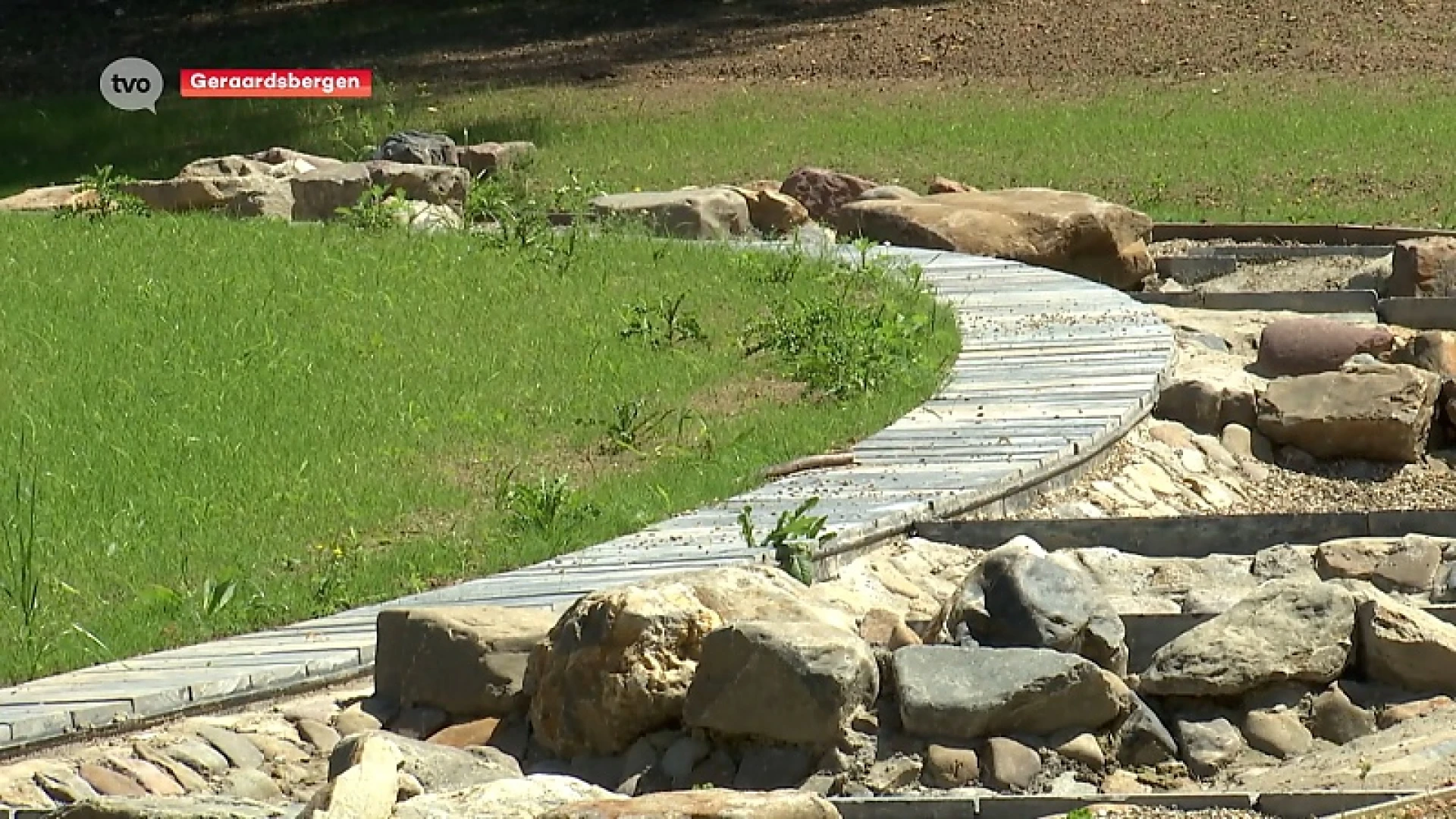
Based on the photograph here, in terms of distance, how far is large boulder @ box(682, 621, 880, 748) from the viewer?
5.46m

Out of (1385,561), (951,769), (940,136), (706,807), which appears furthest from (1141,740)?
(940,136)

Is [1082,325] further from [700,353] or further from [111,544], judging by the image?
[111,544]

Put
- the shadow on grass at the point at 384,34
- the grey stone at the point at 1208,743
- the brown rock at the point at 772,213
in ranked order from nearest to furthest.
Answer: the grey stone at the point at 1208,743 → the brown rock at the point at 772,213 → the shadow on grass at the point at 384,34

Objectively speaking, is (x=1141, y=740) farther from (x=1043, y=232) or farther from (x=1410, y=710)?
(x=1043, y=232)

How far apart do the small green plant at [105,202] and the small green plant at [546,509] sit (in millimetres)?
6389

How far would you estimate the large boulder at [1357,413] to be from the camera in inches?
368

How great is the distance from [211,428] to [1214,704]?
4139 millimetres

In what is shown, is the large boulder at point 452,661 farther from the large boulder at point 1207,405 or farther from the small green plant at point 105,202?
the small green plant at point 105,202

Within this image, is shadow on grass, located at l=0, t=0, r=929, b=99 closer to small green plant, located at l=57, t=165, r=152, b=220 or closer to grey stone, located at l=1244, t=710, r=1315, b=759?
small green plant, located at l=57, t=165, r=152, b=220

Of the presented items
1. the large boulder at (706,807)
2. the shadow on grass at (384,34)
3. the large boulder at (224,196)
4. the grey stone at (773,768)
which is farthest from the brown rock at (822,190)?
the large boulder at (706,807)

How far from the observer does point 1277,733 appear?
18.4ft

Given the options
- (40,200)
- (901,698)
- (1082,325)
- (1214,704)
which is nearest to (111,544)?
(901,698)

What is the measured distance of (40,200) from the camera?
15.9m

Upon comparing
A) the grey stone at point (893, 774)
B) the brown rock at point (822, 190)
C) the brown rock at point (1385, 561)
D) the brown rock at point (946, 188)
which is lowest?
the brown rock at point (946, 188)
